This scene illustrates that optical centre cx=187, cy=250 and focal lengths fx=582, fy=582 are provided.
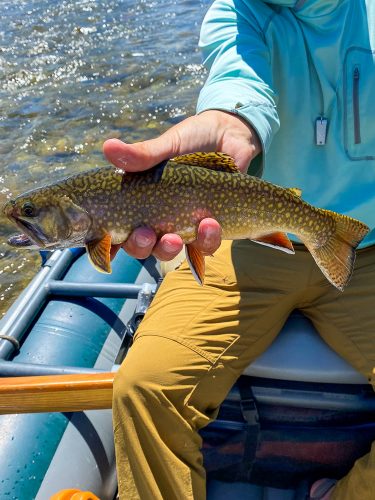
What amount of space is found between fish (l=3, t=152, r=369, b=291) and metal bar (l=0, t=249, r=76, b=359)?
4.24 feet

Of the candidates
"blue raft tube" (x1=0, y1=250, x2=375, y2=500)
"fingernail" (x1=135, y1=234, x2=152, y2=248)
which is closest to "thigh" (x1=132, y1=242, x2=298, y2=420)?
"blue raft tube" (x1=0, y1=250, x2=375, y2=500)

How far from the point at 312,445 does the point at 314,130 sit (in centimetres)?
146

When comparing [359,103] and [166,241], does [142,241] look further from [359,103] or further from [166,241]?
[359,103]

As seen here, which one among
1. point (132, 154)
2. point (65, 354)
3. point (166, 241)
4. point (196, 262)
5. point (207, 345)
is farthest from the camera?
point (65, 354)

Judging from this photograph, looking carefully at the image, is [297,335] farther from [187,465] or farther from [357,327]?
[187,465]

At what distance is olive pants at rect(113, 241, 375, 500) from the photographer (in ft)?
7.41

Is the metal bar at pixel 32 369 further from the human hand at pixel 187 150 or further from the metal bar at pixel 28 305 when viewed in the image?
the human hand at pixel 187 150

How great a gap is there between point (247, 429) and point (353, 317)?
27.6 inches

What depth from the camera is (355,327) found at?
2521 mm

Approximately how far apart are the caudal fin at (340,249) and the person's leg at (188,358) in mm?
308

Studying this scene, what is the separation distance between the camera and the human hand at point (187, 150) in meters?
1.97

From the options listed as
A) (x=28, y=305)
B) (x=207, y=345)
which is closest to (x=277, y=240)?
(x=207, y=345)

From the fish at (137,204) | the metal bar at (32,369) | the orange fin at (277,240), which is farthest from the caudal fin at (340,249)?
the metal bar at (32,369)

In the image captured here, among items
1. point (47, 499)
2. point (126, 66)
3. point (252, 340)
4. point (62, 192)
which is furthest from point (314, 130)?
point (126, 66)
